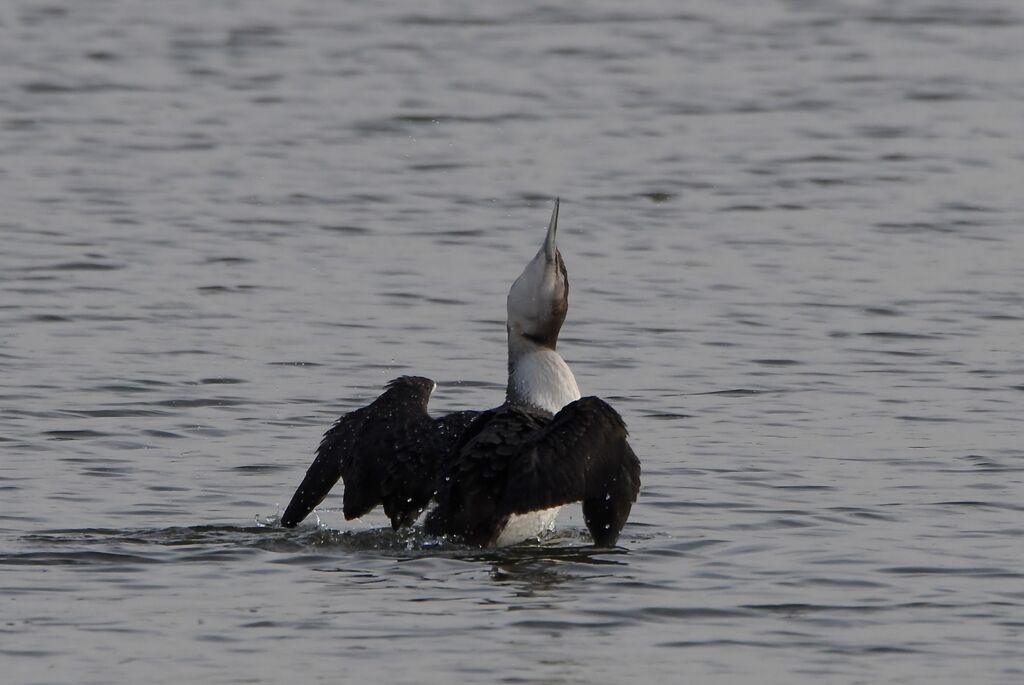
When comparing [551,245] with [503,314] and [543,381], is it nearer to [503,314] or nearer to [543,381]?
[543,381]

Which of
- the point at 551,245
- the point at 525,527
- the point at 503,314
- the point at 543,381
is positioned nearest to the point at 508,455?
the point at 525,527

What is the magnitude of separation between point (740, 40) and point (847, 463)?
11550 millimetres

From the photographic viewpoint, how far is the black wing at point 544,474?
820 cm

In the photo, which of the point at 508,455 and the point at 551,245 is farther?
the point at 551,245

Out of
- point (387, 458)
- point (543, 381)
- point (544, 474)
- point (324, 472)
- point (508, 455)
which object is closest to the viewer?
point (544, 474)

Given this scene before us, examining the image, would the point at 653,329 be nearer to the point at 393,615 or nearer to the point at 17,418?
the point at 17,418

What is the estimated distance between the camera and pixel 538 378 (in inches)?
356

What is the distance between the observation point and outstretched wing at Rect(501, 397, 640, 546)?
8180 millimetres

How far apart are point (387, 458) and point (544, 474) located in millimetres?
757

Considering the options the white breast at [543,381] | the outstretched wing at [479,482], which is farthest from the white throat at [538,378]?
the outstretched wing at [479,482]

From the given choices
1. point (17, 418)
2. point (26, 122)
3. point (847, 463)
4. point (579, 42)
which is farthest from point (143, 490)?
point (579, 42)

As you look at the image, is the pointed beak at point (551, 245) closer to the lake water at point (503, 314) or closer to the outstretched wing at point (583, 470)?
the outstretched wing at point (583, 470)

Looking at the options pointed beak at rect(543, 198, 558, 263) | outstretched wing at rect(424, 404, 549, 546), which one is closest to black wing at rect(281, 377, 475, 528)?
outstretched wing at rect(424, 404, 549, 546)

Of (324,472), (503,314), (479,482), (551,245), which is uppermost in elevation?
(551,245)
